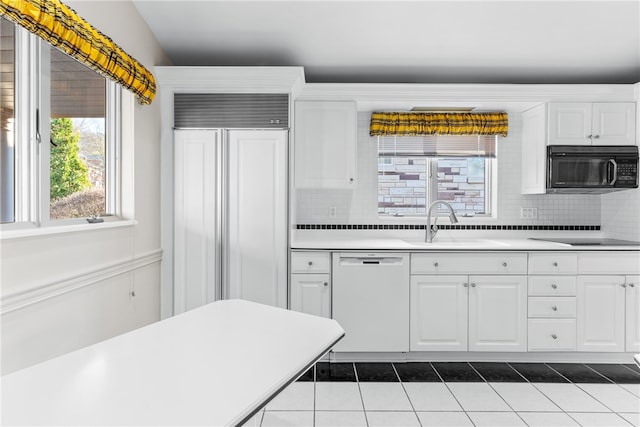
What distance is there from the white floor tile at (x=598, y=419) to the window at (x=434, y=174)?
186cm

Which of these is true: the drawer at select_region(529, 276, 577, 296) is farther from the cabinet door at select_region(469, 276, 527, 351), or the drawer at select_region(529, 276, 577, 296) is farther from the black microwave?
the black microwave

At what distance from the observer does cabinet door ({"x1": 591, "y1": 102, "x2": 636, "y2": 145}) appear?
10.5 feet

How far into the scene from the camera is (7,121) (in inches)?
63.6

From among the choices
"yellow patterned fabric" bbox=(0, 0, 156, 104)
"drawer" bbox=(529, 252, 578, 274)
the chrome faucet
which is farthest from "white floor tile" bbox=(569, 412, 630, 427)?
"yellow patterned fabric" bbox=(0, 0, 156, 104)

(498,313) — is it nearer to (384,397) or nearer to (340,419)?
(384,397)

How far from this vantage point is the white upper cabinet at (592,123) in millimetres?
3215

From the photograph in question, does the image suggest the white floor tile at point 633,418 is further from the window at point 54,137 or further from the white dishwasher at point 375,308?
the window at point 54,137

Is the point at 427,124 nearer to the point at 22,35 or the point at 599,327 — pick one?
the point at 599,327

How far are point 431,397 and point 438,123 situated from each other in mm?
2330

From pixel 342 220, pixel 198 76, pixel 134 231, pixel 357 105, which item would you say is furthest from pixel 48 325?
pixel 357 105

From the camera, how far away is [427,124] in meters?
3.55

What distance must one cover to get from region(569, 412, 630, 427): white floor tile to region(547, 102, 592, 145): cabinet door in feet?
6.73

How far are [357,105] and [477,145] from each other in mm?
1254

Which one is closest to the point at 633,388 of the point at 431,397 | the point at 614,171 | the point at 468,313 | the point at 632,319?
the point at 632,319
